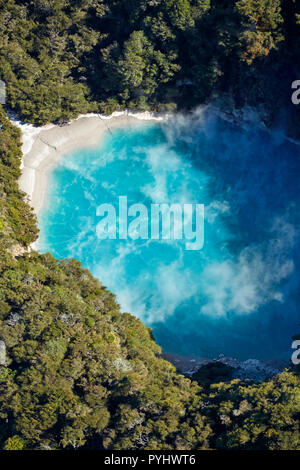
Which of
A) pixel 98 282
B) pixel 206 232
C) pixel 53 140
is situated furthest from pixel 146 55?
pixel 98 282

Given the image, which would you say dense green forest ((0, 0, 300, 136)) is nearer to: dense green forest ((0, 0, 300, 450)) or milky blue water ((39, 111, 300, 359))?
dense green forest ((0, 0, 300, 450))

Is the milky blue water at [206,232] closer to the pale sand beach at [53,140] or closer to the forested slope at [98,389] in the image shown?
the pale sand beach at [53,140]

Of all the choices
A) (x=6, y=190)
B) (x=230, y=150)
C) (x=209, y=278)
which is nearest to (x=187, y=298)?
(x=209, y=278)

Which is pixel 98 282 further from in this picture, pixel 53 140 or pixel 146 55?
pixel 146 55

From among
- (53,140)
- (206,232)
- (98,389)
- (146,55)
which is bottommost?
(98,389)

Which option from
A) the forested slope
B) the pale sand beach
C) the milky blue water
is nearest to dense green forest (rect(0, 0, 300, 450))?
the forested slope
